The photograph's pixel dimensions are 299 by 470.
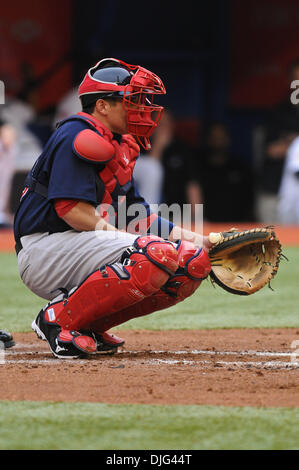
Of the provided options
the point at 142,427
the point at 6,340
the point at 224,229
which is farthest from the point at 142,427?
the point at 224,229

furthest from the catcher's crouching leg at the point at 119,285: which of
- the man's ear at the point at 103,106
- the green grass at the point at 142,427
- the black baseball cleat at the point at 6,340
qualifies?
the green grass at the point at 142,427

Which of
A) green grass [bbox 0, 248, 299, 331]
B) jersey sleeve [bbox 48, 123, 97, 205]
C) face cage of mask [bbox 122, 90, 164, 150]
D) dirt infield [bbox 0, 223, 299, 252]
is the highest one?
face cage of mask [bbox 122, 90, 164, 150]

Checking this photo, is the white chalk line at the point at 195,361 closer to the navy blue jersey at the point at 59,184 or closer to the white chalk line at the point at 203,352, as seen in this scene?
the white chalk line at the point at 203,352

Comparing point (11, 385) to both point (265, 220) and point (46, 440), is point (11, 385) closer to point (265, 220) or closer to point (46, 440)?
point (46, 440)

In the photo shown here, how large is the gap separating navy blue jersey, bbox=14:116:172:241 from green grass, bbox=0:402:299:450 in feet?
3.96

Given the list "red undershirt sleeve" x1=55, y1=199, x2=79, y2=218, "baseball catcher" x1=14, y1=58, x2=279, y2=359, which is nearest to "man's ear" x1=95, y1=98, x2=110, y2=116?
"baseball catcher" x1=14, y1=58, x2=279, y2=359

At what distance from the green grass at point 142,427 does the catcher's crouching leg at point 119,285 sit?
906 millimetres

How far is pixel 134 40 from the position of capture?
48.4 feet

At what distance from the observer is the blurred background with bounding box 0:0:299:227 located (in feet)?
42.4

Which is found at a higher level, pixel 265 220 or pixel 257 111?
pixel 257 111

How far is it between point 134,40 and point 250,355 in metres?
10.7

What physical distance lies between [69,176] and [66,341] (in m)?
0.79

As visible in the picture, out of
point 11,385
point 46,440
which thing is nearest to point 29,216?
point 11,385

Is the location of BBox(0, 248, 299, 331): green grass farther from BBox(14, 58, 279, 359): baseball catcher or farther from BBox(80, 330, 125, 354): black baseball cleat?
BBox(14, 58, 279, 359): baseball catcher
